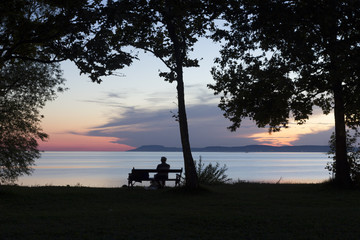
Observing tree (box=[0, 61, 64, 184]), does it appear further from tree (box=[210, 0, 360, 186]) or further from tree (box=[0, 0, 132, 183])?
tree (box=[210, 0, 360, 186])

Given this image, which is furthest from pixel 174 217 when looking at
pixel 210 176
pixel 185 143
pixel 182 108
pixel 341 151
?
pixel 210 176

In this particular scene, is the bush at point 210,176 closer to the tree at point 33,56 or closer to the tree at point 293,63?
the tree at point 293,63

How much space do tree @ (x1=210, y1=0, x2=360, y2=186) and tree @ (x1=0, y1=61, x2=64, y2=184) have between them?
830 cm

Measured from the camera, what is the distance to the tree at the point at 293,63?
15.1 m

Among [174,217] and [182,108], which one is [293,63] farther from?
[174,217]

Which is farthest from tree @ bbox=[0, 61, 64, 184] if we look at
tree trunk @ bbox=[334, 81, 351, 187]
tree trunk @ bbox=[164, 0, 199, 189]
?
tree trunk @ bbox=[334, 81, 351, 187]

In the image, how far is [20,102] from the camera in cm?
1844

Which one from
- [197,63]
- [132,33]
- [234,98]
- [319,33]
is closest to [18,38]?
[132,33]

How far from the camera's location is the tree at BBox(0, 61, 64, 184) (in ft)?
58.9

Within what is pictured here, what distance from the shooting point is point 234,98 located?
834 inches

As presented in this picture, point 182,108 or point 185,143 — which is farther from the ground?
point 182,108

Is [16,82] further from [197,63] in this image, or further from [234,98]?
[234,98]

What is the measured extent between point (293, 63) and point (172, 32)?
567 centimetres

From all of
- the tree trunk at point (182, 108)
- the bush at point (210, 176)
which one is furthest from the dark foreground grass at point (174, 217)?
the bush at point (210, 176)
